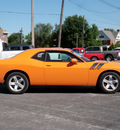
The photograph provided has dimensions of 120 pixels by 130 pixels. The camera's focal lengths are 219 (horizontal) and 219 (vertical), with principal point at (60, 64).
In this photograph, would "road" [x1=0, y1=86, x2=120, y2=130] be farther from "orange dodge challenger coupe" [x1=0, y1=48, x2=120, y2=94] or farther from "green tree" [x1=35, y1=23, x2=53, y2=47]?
"green tree" [x1=35, y1=23, x2=53, y2=47]

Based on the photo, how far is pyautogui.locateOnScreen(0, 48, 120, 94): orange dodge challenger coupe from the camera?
6.74m

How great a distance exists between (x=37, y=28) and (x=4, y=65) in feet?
343

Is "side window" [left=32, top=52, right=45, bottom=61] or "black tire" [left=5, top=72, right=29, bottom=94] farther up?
"side window" [left=32, top=52, right=45, bottom=61]

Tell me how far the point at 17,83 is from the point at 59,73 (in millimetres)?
1349

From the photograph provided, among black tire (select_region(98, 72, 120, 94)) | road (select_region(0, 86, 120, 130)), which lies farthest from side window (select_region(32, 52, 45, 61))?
black tire (select_region(98, 72, 120, 94))

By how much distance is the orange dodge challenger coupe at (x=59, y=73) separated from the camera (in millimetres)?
6742

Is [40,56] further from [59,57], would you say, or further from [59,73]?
[59,73]

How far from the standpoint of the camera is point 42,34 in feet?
340

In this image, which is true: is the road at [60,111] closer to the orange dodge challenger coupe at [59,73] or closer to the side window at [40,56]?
the orange dodge challenger coupe at [59,73]

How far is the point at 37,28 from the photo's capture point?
10925cm

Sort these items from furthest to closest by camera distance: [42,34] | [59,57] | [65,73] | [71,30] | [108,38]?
[42,34] < [108,38] < [71,30] < [59,57] < [65,73]

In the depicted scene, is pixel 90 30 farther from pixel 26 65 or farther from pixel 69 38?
pixel 26 65

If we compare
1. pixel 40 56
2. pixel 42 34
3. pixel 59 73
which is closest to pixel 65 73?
pixel 59 73

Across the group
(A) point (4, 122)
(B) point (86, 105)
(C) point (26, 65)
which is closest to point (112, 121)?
(B) point (86, 105)
